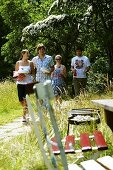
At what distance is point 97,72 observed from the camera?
21.0 metres

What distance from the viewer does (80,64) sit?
1220cm

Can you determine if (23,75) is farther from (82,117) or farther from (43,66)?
(82,117)

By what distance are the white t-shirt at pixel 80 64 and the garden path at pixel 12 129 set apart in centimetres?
215

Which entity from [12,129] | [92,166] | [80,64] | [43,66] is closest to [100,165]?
[92,166]

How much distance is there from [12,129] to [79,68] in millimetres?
3354

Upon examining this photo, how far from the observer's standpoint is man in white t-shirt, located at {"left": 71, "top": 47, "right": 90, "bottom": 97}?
1215 cm

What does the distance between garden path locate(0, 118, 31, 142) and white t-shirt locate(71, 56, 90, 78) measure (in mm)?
2154

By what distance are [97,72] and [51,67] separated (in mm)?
10914

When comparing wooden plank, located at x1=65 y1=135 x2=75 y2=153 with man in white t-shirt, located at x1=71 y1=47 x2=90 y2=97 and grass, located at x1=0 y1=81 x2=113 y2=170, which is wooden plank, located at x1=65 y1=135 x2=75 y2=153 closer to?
grass, located at x1=0 y1=81 x2=113 y2=170

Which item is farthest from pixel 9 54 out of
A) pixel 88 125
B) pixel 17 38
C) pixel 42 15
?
pixel 88 125

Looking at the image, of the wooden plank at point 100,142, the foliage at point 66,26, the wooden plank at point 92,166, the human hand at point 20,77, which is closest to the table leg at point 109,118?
the wooden plank at point 100,142

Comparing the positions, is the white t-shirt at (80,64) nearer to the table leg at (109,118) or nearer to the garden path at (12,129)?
the garden path at (12,129)

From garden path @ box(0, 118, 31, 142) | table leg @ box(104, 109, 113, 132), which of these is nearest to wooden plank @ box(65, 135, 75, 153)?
table leg @ box(104, 109, 113, 132)

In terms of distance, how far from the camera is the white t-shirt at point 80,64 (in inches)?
479
